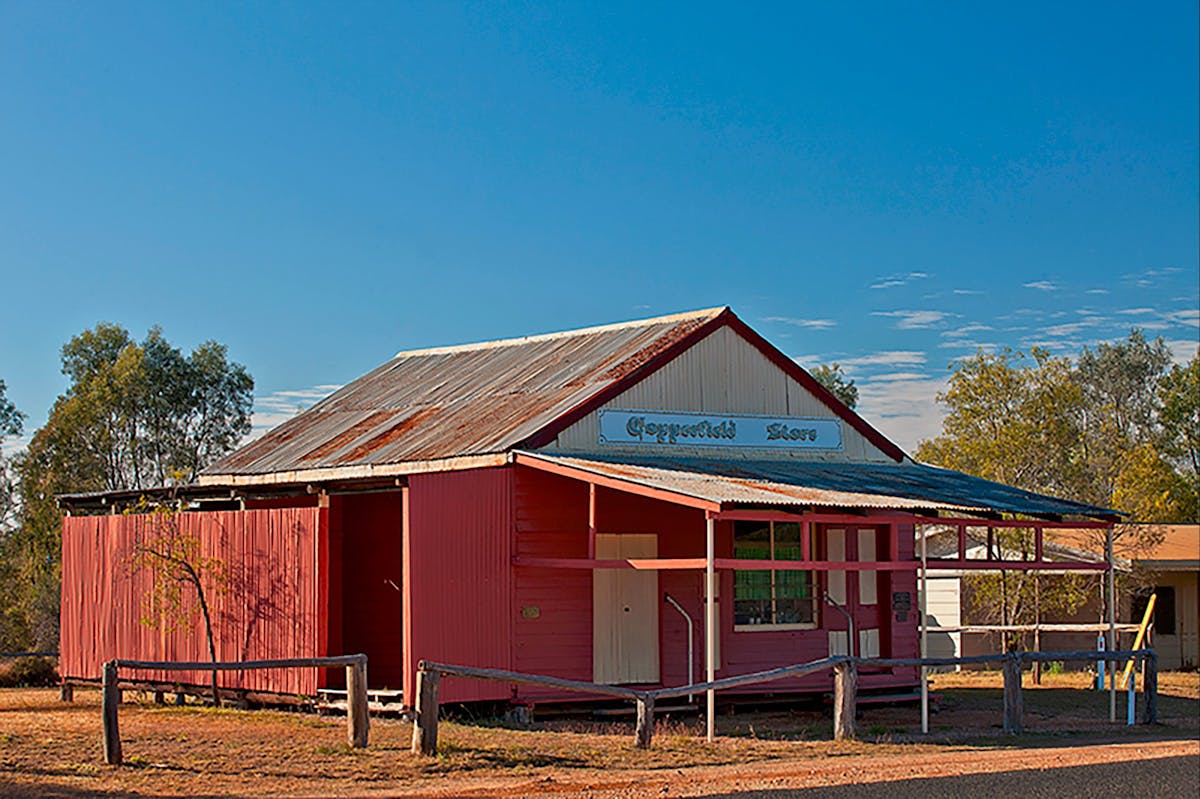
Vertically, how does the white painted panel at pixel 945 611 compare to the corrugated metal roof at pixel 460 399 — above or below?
below

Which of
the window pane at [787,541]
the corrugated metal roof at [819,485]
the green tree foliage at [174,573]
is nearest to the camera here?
the corrugated metal roof at [819,485]

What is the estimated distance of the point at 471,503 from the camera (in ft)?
63.1

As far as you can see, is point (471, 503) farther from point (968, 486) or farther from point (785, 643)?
point (968, 486)

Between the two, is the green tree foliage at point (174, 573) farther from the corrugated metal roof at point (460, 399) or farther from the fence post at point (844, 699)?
the fence post at point (844, 699)

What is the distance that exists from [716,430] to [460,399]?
374cm

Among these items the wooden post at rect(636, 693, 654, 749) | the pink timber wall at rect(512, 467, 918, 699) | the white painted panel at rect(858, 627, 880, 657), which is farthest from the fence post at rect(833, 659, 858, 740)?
the white painted panel at rect(858, 627, 880, 657)

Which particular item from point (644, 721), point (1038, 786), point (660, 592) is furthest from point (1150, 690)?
point (644, 721)

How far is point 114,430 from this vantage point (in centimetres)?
4266

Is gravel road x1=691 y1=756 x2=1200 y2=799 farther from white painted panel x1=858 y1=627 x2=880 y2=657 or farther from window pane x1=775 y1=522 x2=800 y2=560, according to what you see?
white painted panel x1=858 y1=627 x2=880 y2=657

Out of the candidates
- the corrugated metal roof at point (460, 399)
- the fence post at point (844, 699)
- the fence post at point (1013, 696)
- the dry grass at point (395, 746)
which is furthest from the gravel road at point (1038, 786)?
the corrugated metal roof at point (460, 399)

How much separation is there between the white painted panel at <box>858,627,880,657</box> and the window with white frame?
103cm

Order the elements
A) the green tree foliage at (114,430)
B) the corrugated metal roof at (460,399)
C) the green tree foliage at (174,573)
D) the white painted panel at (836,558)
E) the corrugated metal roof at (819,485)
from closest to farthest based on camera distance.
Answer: the corrugated metal roof at (819,485)
the corrugated metal roof at (460,399)
the green tree foliage at (174,573)
the white painted panel at (836,558)
the green tree foliage at (114,430)

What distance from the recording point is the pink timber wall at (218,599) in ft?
64.2

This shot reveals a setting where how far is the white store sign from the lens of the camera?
20844 millimetres
